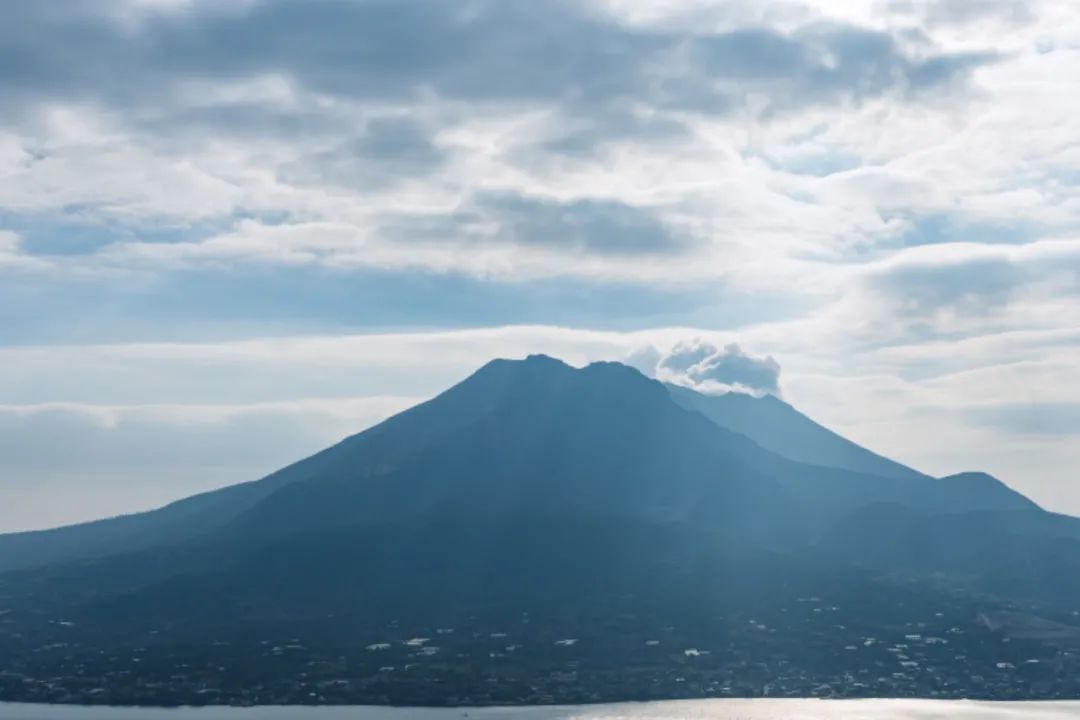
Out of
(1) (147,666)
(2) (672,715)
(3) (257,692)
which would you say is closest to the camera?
(2) (672,715)

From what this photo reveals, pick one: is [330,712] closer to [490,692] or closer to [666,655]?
[490,692]

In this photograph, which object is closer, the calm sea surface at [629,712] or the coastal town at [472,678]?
the calm sea surface at [629,712]

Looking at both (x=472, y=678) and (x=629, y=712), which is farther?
(x=472, y=678)

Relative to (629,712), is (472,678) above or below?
above

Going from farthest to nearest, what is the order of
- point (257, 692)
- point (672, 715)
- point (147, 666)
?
point (147, 666) → point (257, 692) → point (672, 715)

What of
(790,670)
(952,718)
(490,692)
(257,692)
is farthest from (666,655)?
(257,692)

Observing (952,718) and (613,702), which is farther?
(613,702)

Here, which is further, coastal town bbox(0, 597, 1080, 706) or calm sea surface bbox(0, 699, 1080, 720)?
coastal town bbox(0, 597, 1080, 706)
